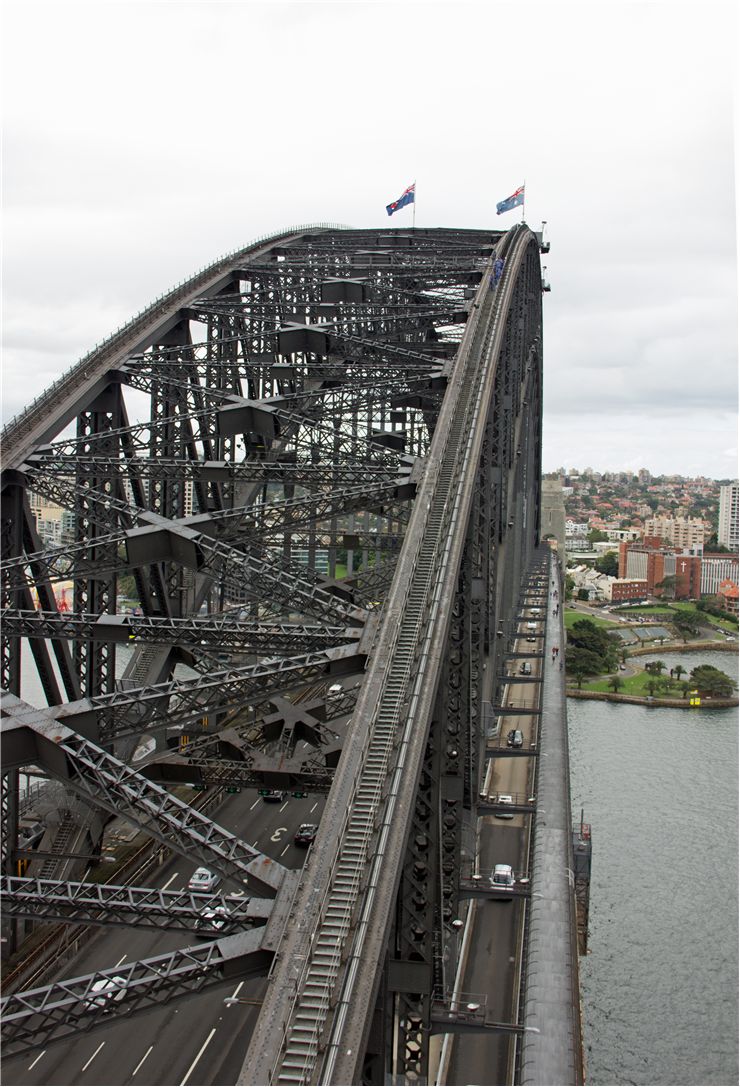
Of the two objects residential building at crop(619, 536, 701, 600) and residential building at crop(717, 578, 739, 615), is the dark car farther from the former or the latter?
residential building at crop(619, 536, 701, 600)

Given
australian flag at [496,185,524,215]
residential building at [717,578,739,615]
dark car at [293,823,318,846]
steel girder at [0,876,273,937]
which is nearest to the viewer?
steel girder at [0,876,273,937]

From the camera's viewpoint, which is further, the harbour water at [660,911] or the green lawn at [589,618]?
the green lawn at [589,618]

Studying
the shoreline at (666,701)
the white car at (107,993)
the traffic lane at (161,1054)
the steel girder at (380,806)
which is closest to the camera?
the steel girder at (380,806)

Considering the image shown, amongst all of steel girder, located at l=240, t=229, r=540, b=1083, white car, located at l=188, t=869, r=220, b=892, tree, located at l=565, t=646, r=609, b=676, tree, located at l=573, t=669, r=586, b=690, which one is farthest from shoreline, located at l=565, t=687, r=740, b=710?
steel girder, located at l=240, t=229, r=540, b=1083

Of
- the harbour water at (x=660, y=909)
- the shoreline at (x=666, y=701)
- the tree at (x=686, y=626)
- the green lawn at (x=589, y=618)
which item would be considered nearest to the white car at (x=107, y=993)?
the harbour water at (x=660, y=909)

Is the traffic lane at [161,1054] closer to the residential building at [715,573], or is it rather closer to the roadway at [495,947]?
the roadway at [495,947]

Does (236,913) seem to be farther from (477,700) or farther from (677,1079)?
(677,1079)

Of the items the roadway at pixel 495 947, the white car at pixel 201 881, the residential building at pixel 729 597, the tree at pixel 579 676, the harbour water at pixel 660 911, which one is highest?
the white car at pixel 201 881
